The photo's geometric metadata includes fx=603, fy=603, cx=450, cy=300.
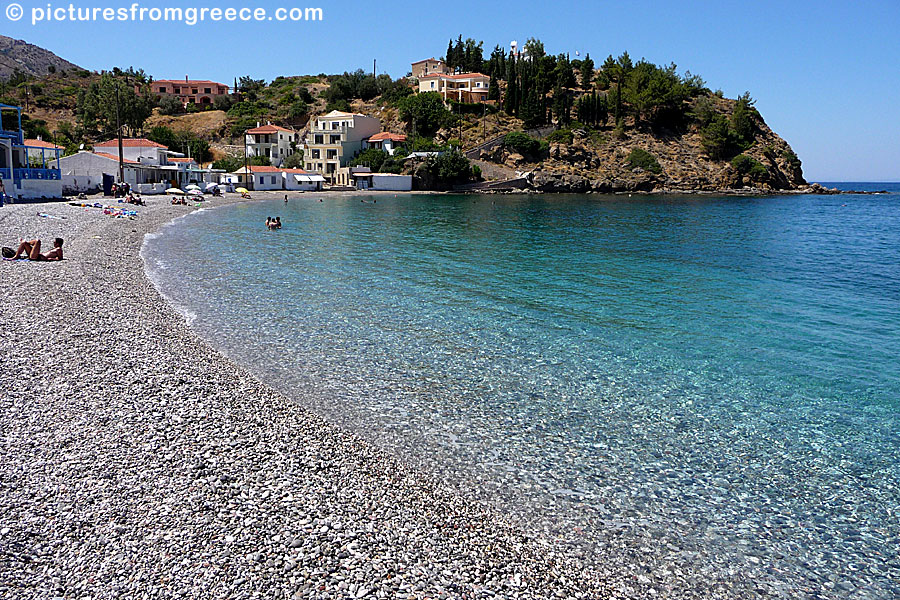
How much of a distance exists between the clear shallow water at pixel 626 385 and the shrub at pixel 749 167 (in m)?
84.9

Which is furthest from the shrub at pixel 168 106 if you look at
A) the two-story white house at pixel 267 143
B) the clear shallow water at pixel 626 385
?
the clear shallow water at pixel 626 385

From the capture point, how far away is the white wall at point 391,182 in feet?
307

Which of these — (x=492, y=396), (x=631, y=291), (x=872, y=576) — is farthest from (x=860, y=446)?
(x=631, y=291)

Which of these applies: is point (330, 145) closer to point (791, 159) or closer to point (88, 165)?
point (88, 165)

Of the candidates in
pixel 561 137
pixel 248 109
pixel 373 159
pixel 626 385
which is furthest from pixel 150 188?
pixel 626 385

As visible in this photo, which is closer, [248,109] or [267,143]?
[267,143]

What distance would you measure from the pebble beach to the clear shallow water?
756 millimetres

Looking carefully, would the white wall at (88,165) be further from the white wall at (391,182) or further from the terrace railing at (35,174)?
the white wall at (391,182)

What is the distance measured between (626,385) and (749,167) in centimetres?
10996

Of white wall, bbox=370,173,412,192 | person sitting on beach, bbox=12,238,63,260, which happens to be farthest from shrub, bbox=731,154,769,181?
person sitting on beach, bbox=12,238,63,260

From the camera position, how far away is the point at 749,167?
10650cm

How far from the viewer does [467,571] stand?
571 centimetres

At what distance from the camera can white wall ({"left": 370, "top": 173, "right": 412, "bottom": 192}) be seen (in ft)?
307

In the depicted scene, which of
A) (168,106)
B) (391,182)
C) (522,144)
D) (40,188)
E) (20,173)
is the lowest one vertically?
(40,188)
